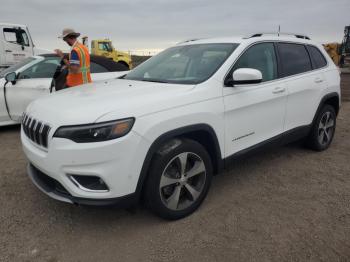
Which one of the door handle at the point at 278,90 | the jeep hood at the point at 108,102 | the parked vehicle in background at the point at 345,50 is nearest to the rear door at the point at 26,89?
the jeep hood at the point at 108,102

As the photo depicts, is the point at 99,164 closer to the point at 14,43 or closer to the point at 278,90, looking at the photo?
the point at 278,90

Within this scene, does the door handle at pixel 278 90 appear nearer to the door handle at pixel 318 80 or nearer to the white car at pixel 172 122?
the white car at pixel 172 122

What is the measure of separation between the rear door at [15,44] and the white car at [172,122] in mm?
9976

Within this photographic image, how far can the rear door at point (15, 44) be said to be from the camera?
39.9 ft

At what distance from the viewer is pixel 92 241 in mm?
2805

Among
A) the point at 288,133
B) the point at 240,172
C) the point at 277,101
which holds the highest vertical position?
the point at 277,101

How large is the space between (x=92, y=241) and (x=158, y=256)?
2.00ft

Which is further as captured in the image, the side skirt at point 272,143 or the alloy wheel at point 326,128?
the alloy wheel at point 326,128

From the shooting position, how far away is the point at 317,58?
471 centimetres

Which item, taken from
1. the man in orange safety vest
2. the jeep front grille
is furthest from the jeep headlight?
the man in orange safety vest

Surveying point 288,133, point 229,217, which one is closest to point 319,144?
point 288,133

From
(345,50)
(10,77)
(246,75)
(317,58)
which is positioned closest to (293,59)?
(317,58)

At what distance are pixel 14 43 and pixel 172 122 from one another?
11684 millimetres

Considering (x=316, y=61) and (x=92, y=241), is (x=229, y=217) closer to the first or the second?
(x=92, y=241)
